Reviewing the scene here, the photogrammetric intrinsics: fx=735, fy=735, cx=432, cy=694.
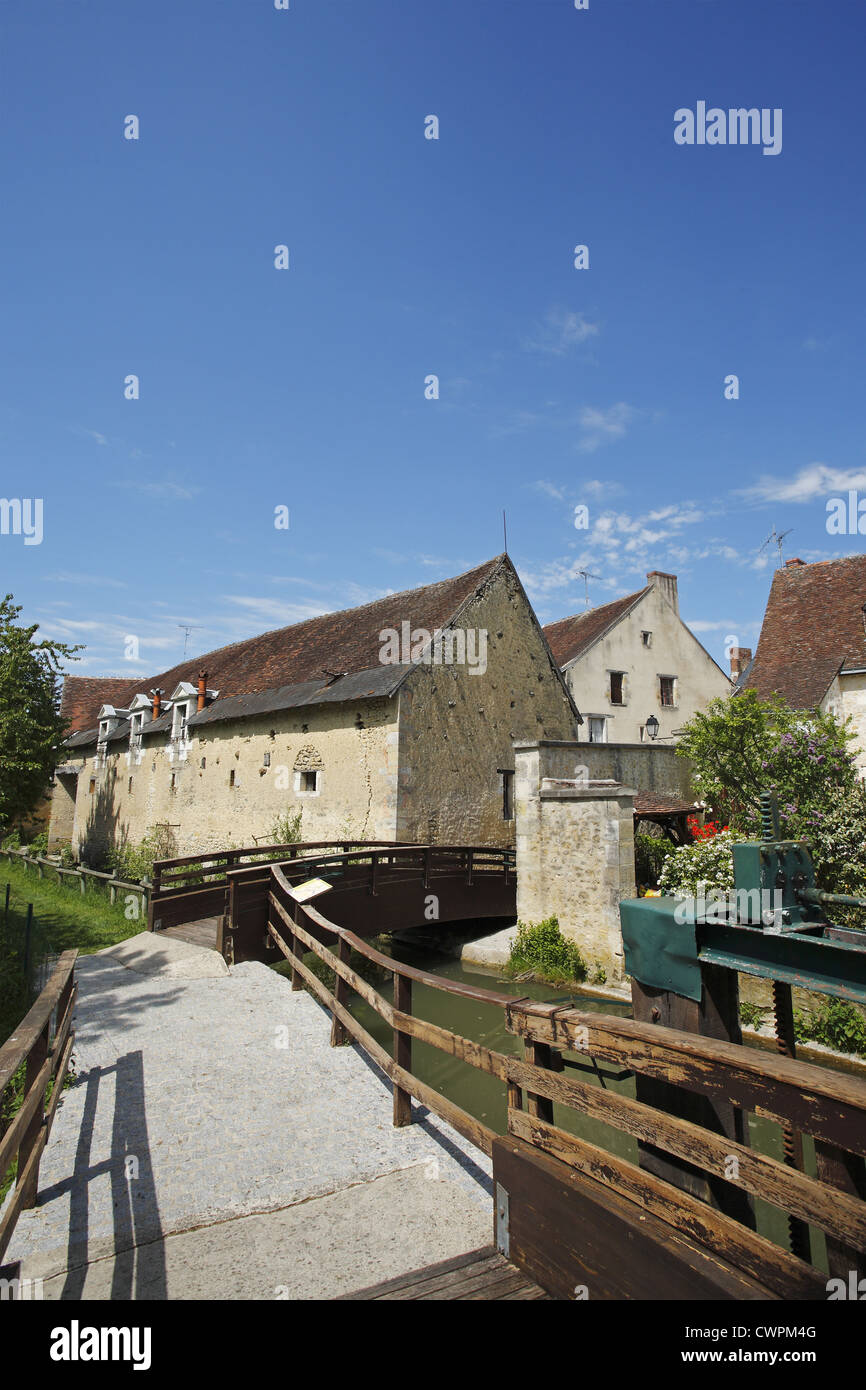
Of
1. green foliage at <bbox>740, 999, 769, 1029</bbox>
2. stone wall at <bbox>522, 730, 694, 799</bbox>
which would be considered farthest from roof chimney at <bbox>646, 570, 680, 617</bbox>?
green foliage at <bbox>740, 999, 769, 1029</bbox>

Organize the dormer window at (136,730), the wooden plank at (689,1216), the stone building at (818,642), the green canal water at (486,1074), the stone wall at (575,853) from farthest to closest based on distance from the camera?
the dormer window at (136,730), the stone building at (818,642), the stone wall at (575,853), the green canal water at (486,1074), the wooden plank at (689,1216)

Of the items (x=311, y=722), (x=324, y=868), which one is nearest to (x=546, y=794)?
(x=324, y=868)

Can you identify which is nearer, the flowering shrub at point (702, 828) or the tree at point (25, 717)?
the flowering shrub at point (702, 828)

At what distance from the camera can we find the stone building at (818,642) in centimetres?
1541

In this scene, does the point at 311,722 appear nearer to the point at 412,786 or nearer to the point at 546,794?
the point at 412,786

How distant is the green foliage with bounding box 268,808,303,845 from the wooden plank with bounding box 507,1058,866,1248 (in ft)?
45.0

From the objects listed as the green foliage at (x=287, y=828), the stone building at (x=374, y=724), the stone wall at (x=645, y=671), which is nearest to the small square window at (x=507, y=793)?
the stone building at (x=374, y=724)

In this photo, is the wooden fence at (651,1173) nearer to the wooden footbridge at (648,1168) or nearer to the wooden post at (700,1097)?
the wooden footbridge at (648,1168)

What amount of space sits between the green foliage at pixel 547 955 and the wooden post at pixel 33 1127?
9.18 metres

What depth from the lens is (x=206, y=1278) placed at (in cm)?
307

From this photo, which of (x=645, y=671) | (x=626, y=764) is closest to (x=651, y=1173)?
(x=626, y=764)

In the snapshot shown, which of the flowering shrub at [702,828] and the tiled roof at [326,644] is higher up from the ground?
the tiled roof at [326,644]
